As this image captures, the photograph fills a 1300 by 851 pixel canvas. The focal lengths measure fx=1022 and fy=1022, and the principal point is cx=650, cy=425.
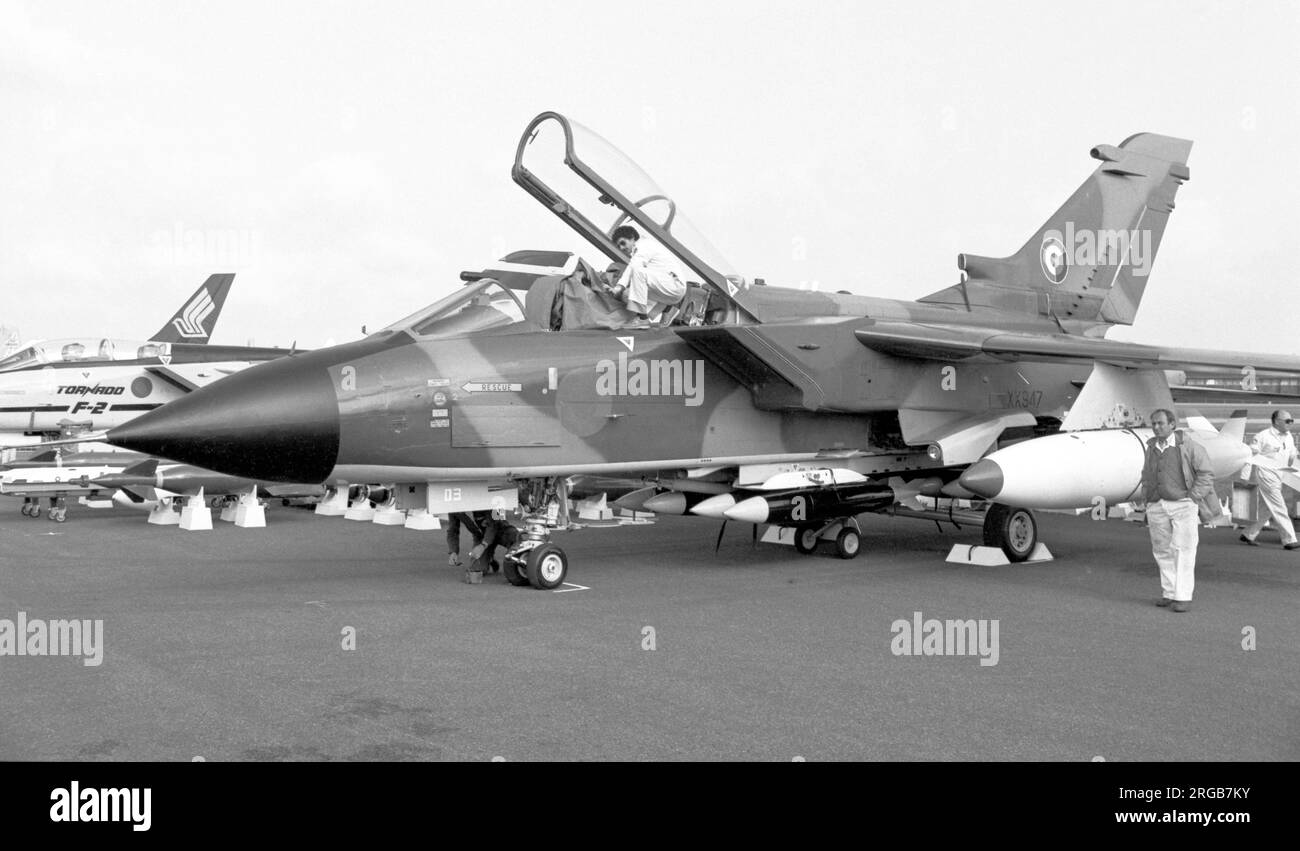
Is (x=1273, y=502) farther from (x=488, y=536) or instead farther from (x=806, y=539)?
(x=488, y=536)

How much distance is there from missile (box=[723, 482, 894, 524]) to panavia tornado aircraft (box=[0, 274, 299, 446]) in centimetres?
1241

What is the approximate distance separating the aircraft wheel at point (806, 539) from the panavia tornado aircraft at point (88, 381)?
12.1 m

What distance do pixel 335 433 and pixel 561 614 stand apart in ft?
6.51

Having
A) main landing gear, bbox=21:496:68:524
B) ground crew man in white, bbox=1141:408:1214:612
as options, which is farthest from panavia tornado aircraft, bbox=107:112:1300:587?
main landing gear, bbox=21:496:68:524

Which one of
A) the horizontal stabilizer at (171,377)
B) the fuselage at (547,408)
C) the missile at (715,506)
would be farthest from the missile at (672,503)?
the horizontal stabilizer at (171,377)

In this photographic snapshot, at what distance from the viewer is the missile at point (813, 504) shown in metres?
9.47

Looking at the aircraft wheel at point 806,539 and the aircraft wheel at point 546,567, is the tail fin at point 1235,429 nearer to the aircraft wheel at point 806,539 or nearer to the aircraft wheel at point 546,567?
the aircraft wheel at point 806,539

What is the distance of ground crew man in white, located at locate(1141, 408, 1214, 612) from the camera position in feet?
24.4

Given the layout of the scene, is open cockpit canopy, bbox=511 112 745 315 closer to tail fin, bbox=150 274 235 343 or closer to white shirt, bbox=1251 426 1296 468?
white shirt, bbox=1251 426 1296 468

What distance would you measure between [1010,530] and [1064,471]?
1.44 meters

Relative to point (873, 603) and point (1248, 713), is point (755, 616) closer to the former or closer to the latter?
point (873, 603)

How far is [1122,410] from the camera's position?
9.66m

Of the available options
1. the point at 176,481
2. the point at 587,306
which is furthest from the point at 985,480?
the point at 176,481
